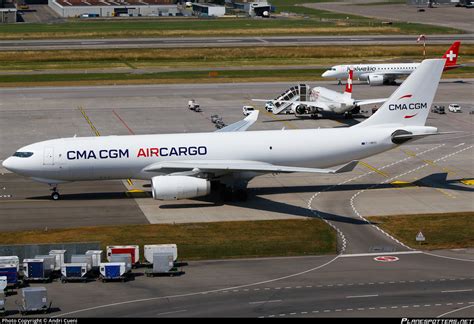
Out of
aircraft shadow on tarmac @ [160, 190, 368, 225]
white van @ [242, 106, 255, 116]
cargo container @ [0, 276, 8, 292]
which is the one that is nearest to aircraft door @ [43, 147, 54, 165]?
aircraft shadow on tarmac @ [160, 190, 368, 225]

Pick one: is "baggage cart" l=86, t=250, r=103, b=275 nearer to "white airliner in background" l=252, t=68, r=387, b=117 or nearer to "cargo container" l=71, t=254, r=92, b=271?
"cargo container" l=71, t=254, r=92, b=271

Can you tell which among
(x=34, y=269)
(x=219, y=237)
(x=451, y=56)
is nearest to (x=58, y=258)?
(x=34, y=269)

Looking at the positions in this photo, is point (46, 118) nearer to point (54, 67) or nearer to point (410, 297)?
point (54, 67)

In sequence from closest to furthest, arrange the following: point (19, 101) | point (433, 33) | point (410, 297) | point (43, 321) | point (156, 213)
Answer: point (43, 321)
point (410, 297)
point (156, 213)
point (19, 101)
point (433, 33)

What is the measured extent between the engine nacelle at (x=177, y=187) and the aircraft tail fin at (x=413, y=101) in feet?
48.4

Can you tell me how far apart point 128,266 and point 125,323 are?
831cm

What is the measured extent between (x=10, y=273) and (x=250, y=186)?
90.4 feet

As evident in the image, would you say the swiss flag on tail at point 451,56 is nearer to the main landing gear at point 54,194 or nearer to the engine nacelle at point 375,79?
the engine nacelle at point 375,79

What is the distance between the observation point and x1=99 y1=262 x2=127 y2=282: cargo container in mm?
50250

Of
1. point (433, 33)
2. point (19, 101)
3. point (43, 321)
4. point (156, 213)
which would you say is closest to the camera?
point (43, 321)

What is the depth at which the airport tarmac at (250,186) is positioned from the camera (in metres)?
64.2

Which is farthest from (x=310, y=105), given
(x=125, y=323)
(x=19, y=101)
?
(x=125, y=323)

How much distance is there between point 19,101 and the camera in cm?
11300

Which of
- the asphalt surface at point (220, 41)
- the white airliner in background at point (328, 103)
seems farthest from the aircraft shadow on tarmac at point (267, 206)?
the asphalt surface at point (220, 41)
